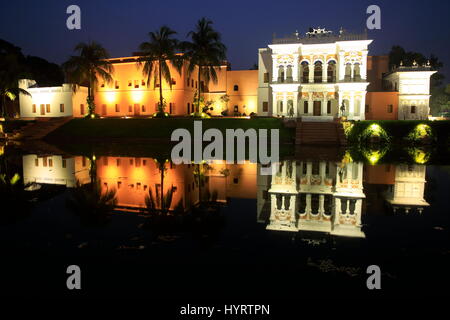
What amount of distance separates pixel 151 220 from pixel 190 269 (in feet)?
7.96

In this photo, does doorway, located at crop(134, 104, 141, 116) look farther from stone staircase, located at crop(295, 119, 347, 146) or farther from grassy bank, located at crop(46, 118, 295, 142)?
stone staircase, located at crop(295, 119, 347, 146)

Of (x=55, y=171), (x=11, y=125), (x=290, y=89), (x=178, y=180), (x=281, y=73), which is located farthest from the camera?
(x=11, y=125)

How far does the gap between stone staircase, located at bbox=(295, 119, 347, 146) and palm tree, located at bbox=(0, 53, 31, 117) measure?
113ft

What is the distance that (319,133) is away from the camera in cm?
2625

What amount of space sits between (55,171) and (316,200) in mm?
10988

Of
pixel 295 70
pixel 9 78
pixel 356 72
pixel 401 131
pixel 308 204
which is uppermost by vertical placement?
pixel 9 78

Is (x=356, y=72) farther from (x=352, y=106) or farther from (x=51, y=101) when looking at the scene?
(x=51, y=101)

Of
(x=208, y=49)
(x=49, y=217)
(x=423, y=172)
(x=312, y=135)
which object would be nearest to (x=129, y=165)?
(x=49, y=217)

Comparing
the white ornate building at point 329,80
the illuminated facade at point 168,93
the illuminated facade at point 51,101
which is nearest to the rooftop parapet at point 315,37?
the white ornate building at point 329,80

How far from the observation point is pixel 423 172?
43.4 feet

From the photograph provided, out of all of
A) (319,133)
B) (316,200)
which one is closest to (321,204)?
(316,200)

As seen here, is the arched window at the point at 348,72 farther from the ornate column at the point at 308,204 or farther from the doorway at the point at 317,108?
the ornate column at the point at 308,204

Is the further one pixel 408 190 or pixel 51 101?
pixel 51 101

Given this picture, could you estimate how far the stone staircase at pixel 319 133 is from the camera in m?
24.9
